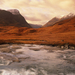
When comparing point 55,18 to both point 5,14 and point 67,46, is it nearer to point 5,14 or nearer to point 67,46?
point 5,14

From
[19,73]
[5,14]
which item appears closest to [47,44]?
[19,73]

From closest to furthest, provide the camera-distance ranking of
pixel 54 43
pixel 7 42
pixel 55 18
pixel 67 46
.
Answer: pixel 67 46 → pixel 54 43 → pixel 7 42 → pixel 55 18

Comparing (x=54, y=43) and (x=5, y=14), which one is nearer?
(x=54, y=43)

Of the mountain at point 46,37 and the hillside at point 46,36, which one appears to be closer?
the mountain at point 46,37

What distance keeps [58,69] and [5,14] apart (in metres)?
71.9

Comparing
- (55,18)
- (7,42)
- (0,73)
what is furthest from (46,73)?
(55,18)

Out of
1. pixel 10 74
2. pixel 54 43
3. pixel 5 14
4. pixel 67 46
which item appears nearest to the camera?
pixel 10 74

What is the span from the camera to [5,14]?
226 ft

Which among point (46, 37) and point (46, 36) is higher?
point (46, 36)

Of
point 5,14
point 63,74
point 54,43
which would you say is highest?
point 5,14

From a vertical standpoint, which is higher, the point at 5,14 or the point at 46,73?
the point at 5,14

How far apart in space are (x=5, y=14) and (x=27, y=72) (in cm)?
7170

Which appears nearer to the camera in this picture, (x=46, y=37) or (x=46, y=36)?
(x=46, y=37)

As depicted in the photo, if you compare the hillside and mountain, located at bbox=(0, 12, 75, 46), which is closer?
mountain, located at bbox=(0, 12, 75, 46)
